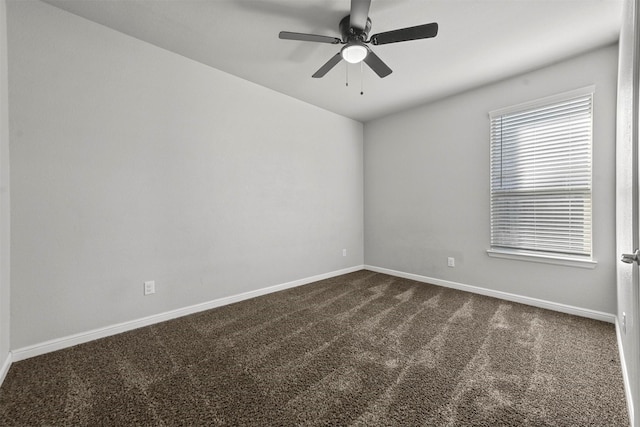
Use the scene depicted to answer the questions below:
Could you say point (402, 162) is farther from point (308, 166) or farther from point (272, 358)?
point (272, 358)

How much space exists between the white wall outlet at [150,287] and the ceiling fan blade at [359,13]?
2763 mm

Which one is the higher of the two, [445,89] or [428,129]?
[445,89]

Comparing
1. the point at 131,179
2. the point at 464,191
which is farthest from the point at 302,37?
the point at 464,191

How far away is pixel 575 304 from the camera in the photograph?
266 centimetres

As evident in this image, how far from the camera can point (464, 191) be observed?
347 cm

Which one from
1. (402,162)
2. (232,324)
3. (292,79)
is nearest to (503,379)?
(232,324)

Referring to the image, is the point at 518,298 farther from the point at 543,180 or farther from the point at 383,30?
the point at 383,30

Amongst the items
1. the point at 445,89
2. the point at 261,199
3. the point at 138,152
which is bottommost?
the point at 261,199

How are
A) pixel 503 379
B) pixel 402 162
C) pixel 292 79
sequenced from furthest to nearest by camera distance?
pixel 402 162 < pixel 292 79 < pixel 503 379

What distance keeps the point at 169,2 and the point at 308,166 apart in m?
2.28

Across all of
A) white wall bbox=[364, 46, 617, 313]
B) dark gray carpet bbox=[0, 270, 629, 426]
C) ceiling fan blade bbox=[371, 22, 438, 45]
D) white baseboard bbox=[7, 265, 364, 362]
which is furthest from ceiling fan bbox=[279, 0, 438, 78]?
white baseboard bbox=[7, 265, 364, 362]

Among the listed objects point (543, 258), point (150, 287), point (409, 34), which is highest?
point (409, 34)

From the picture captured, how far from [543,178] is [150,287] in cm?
411

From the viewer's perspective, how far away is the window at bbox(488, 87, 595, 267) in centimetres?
261
